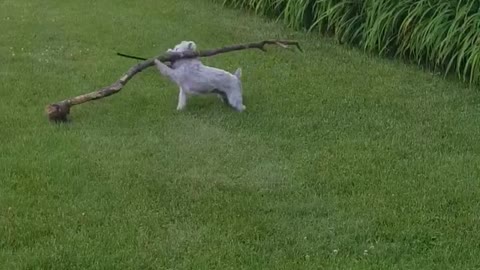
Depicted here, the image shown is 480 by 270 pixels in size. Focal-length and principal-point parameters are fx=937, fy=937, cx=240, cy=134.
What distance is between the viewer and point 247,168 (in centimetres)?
509

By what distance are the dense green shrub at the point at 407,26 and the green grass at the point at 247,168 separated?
191 mm

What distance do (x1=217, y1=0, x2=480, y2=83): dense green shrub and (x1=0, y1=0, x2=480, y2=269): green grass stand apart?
7.5 inches

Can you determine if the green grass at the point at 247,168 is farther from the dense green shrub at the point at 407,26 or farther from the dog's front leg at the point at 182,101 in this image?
the dense green shrub at the point at 407,26

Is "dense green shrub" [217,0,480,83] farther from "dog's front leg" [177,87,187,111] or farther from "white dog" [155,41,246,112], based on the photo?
"dog's front leg" [177,87,187,111]

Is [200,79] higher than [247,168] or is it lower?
higher

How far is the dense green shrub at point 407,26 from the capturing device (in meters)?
6.89

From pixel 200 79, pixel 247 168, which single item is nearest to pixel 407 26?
pixel 200 79

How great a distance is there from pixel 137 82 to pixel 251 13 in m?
2.83

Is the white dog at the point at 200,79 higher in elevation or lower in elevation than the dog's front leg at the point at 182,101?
higher

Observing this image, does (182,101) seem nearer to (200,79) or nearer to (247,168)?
(200,79)

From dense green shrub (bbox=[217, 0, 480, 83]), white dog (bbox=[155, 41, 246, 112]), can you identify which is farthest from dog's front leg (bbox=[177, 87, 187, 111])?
dense green shrub (bbox=[217, 0, 480, 83])

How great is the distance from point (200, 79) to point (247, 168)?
0.97 metres

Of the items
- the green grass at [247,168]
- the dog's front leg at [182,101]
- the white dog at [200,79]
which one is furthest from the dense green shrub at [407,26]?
the dog's front leg at [182,101]

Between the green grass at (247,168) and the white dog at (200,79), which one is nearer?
the green grass at (247,168)
